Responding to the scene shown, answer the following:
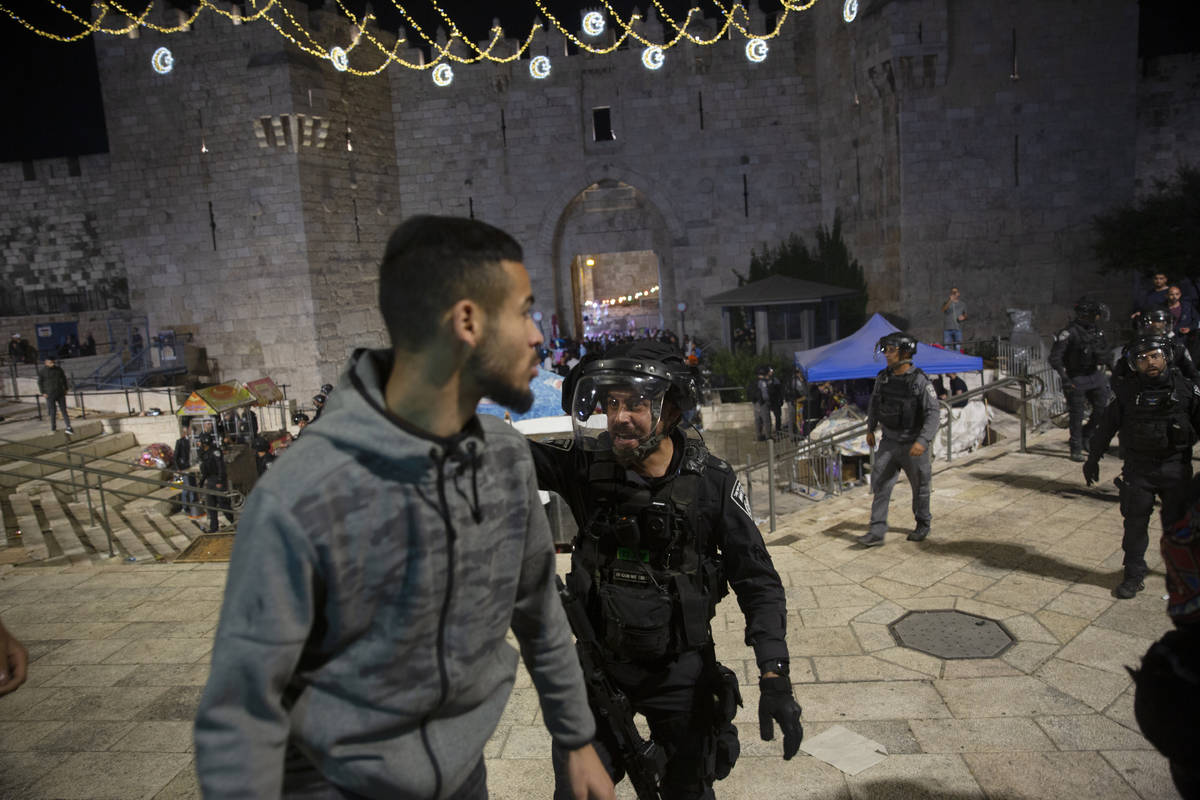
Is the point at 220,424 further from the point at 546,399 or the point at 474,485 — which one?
the point at 474,485

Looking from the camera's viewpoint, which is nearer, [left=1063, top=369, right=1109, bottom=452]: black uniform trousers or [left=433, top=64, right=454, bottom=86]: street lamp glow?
[left=1063, top=369, right=1109, bottom=452]: black uniform trousers

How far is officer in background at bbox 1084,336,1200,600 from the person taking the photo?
→ 4480 millimetres

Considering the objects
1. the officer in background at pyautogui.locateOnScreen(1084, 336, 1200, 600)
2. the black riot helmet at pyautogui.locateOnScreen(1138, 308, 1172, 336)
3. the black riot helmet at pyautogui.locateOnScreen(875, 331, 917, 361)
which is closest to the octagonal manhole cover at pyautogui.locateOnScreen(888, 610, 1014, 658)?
the officer in background at pyautogui.locateOnScreen(1084, 336, 1200, 600)

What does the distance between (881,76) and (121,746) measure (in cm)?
1679

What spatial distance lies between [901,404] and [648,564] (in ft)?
12.9

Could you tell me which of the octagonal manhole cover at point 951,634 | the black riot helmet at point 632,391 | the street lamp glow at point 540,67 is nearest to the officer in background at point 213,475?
the octagonal manhole cover at point 951,634

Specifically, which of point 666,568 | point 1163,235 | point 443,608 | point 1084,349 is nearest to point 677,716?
point 666,568

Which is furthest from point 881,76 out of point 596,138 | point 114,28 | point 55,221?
point 55,221

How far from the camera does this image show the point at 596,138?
2036 cm

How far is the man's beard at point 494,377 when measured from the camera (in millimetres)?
1302

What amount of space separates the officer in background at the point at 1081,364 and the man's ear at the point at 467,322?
7590 millimetres

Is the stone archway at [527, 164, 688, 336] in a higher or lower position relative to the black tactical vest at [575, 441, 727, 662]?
higher

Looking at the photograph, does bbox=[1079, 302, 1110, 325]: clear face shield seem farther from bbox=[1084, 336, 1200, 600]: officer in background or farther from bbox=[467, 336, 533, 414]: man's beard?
bbox=[467, 336, 533, 414]: man's beard

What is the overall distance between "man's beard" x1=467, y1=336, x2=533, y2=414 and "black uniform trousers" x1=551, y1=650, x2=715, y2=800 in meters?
1.33
